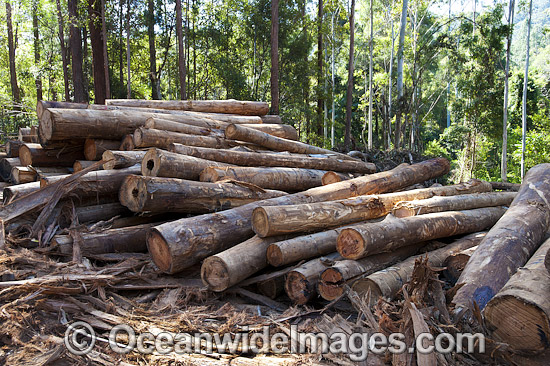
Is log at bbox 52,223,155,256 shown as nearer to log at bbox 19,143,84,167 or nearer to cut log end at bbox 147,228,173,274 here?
cut log end at bbox 147,228,173,274

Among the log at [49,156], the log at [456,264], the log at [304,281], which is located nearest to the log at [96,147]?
the log at [49,156]

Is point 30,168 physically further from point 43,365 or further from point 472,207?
point 472,207

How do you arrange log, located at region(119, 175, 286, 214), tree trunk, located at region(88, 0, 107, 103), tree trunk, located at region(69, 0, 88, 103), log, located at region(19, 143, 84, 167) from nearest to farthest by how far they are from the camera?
1. log, located at region(119, 175, 286, 214)
2. log, located at region(19, 143, 84, 167)
3. tree trunk, located at region(88, 0, 107, 103)
4. tree trunk, located at region(69, 0, 88, 103)

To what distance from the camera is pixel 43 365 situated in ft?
8.96

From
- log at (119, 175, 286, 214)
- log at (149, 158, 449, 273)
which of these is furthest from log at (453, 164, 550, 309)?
log at (119, 175, 286, 214)

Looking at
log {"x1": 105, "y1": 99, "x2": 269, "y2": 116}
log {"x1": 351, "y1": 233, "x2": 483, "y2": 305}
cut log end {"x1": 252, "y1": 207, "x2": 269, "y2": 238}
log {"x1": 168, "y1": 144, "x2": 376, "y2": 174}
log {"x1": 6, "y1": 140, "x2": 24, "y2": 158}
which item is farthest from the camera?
log {"x1": 105, "y1": 99, "x2": 269, "y2": 116}

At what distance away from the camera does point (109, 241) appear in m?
4.95

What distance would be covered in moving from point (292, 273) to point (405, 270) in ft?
3.89

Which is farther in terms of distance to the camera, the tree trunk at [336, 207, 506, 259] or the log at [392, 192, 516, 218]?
the log at [392, 192, 516, 218]

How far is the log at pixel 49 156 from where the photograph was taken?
6.91 m

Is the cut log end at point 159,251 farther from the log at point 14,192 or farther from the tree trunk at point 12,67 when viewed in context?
the tree trunk at point 12,67

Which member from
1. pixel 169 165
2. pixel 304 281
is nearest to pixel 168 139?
pixel 169 165

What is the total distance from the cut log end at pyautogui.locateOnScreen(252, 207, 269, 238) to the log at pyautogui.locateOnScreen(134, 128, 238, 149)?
301cm

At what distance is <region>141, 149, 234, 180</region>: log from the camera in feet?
17.9
